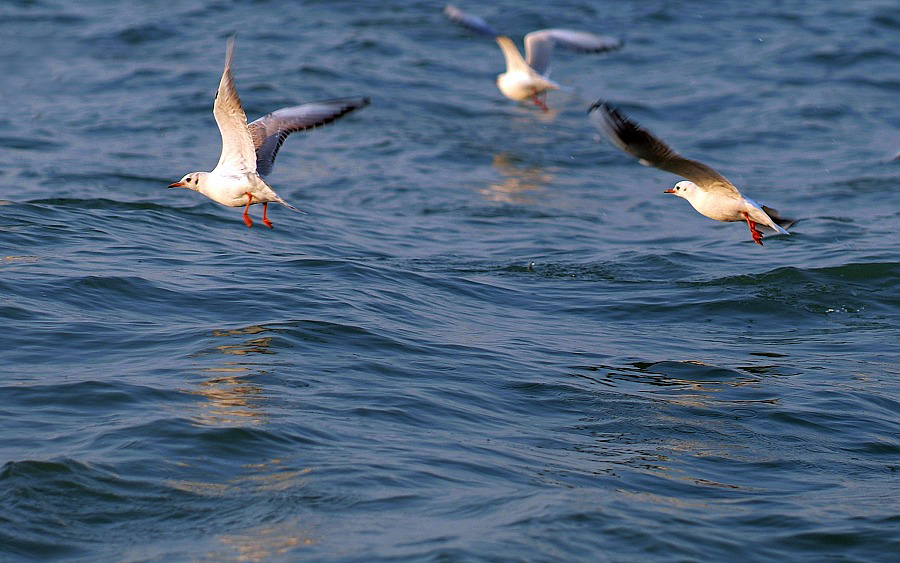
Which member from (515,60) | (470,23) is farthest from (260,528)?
(470,23)

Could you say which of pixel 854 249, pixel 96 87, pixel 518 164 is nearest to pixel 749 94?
pixel 518 164

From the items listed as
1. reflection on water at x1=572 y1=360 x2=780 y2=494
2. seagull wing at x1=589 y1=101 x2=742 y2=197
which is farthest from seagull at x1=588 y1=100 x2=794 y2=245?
reflection on water at x1=572 y1=360 x2=780 y2=494

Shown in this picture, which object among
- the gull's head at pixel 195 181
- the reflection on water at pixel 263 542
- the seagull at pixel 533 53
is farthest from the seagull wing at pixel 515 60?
the reflection on water at pixel 263 542

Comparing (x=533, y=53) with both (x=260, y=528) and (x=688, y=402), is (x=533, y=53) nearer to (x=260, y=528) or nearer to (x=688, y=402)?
(x=688, y=402)

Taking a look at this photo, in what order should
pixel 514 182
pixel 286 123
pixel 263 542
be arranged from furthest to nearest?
1. pixel 514 182
2. pixel 286 123
3. pixel 263 542

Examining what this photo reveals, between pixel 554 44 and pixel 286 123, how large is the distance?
10.5 m

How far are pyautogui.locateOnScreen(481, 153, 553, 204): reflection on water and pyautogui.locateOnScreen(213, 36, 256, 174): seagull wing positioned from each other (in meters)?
5.64

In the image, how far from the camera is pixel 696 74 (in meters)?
22.4

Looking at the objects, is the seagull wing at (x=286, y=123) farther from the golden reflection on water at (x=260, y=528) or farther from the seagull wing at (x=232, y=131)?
the golden reflection on water at (x=260, y=528)

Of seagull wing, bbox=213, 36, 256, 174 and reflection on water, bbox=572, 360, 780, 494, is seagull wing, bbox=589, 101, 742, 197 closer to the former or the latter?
reflection on water, bbox=572, 360, 780, 494

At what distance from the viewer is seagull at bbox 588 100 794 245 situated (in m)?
9.02

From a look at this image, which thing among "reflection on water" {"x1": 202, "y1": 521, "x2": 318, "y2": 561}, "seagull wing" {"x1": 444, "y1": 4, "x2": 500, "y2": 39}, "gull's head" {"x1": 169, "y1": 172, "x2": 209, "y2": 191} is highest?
"seagull wing" {"x1": 444, "y1": 4, "x2": 500, "y2": 39}

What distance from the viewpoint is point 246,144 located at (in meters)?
9.76

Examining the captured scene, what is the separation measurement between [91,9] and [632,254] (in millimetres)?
→ 16260
